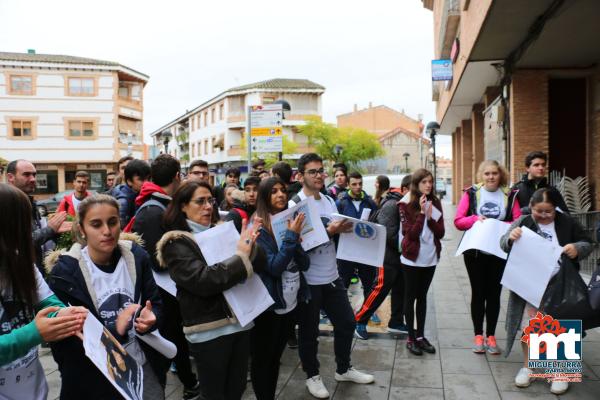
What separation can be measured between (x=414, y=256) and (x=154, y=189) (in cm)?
264

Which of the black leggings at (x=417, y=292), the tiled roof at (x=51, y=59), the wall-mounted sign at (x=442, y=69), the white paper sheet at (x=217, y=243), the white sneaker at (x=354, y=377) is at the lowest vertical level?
the white sneaker at (x=354, y=377)

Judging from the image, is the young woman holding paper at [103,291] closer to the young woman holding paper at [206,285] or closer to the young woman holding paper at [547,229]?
the young woman holding paper at [206,285]

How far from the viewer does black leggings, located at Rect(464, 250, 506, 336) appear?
479 centimetres

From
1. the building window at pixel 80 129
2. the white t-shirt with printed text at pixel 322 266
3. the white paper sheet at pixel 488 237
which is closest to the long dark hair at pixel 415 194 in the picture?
the white paper sheet at pixel 488 237

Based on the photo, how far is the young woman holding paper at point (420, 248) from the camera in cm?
494

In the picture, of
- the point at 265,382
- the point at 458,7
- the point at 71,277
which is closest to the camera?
the point at 71,277

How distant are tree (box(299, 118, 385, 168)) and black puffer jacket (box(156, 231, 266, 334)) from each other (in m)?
44.0

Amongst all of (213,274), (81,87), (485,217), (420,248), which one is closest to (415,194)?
(420,248)

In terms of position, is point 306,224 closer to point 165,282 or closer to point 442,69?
point 165,282

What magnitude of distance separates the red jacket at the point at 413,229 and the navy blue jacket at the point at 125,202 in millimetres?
2858

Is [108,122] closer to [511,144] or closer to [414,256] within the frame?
[511,144]

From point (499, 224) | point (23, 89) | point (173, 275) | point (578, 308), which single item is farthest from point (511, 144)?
point (23, 89)

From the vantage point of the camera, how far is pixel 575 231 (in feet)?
13.6

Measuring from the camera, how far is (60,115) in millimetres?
39031
